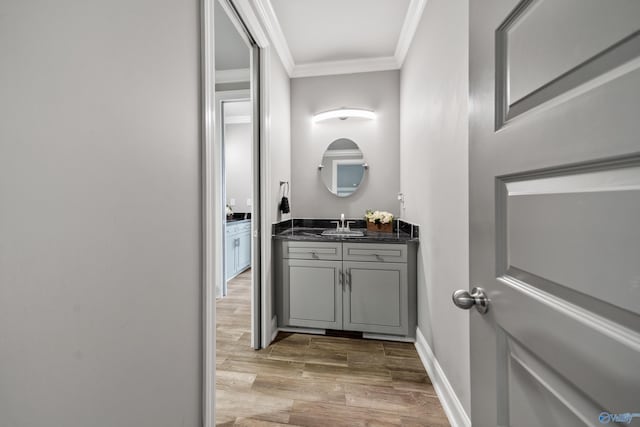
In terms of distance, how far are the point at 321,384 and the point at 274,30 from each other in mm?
2803

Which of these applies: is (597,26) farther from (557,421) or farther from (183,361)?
A: (183,361)

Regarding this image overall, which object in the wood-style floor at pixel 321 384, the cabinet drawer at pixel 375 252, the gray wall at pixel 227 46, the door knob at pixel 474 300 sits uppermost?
the gray wall at pixel 227 46

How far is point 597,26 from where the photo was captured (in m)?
0.37

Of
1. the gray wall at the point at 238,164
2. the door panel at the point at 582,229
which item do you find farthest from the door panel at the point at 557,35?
the gray wall at the point at 238,164

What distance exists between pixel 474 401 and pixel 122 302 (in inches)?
41.8

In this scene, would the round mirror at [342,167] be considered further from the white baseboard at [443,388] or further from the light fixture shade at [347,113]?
the white baseboard at [443,388]

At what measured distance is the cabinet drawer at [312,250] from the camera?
7.89 ft

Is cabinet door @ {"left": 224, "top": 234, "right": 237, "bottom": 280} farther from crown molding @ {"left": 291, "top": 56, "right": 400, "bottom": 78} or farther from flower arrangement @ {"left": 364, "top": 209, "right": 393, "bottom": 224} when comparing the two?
crown molding @ {"left": 291, "top": 56, "right": 400, "bottom": 78}

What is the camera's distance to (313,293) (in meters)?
2.43

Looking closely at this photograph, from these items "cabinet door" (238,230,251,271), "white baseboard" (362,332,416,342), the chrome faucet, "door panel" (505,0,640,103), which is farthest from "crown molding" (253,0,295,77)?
"white baseboard" (362,332,416,342)

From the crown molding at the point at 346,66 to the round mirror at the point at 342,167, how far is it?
75cm

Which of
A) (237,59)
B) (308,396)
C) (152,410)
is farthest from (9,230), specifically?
(237,59)

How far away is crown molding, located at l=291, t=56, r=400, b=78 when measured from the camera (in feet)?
9.27

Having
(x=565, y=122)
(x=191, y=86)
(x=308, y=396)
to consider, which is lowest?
(x=308, y=396)
